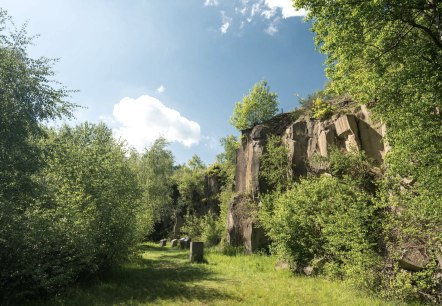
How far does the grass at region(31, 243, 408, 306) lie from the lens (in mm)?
10562

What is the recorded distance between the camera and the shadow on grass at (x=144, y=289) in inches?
424

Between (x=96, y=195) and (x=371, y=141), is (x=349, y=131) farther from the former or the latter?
(x=96, y=195)

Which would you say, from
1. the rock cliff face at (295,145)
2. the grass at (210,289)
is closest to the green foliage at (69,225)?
the grass at (210,289)

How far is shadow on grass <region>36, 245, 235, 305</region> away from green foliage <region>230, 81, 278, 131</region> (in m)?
24.9

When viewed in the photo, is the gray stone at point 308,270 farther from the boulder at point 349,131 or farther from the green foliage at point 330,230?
the boulder at point 349,131

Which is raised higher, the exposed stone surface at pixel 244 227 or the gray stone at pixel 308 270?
→ the exposed stone surface at pixel 244 227

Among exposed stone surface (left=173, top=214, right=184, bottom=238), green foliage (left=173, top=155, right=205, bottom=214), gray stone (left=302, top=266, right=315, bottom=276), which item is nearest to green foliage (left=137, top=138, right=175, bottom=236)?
exposed stone surface (left=173, top=214, right=184, bottom=238)

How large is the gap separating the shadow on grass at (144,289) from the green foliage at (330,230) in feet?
14.3

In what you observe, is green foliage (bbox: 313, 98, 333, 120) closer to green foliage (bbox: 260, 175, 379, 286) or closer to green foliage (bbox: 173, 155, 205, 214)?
green foliage (bbox: 260, 175, 379, 286)

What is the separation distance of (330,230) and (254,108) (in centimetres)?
2803

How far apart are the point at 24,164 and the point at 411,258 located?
13188 mm

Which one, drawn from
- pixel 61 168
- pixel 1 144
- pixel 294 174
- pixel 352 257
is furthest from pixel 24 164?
pixel 294 174

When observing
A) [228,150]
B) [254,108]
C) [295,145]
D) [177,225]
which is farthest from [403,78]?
[228,150]

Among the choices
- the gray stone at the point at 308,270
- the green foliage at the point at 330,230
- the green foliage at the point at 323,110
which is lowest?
the gray stone at the point at 308,270
